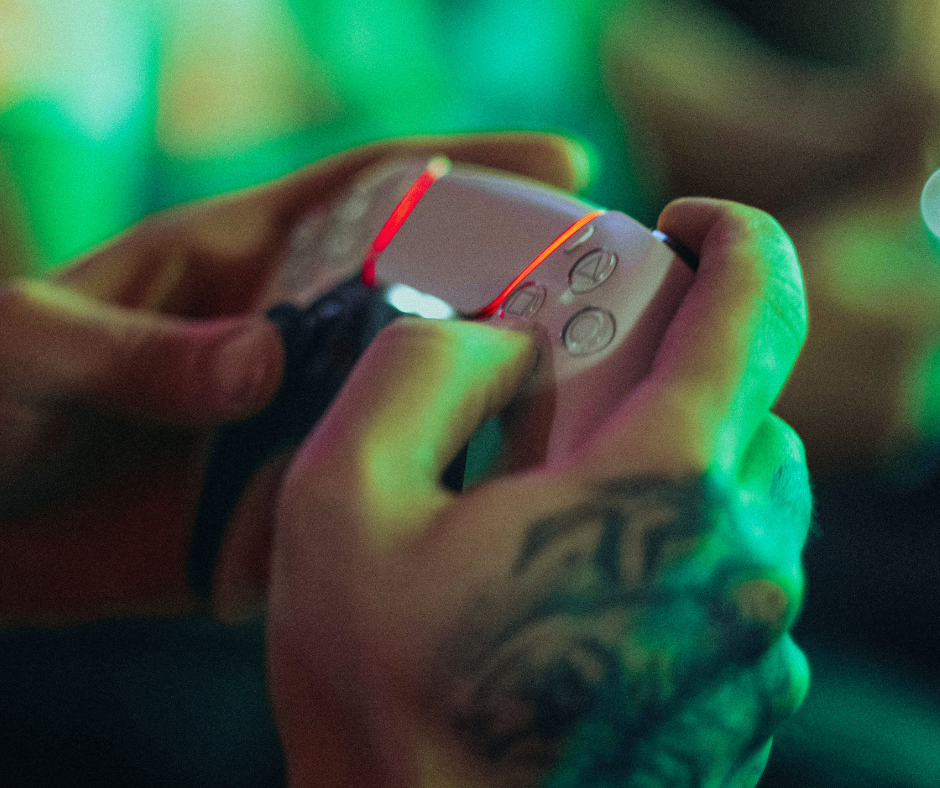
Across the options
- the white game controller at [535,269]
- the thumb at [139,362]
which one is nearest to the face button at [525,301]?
the white game controller at [535,269]

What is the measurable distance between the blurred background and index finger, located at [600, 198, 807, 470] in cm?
11

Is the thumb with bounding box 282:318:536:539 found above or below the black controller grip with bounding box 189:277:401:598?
above

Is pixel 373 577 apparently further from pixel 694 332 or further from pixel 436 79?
pixel 436 79

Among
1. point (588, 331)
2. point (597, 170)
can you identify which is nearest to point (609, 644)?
point (588, 331)

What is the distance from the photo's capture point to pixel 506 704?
210mm

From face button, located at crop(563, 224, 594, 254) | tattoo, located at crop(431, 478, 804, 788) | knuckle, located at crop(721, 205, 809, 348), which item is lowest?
tattoo, located at crop(431, 478, 804, 788)

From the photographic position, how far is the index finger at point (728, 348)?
231 millimetres

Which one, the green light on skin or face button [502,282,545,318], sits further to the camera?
face button [502,282,545,318]

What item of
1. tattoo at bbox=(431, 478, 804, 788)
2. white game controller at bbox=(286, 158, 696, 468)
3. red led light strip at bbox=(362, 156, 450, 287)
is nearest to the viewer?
tattoo at bbox=(431, 478, 804, 788)

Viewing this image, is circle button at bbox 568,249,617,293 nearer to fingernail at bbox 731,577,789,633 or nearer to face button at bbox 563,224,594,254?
face button at bbox 563,224,594,254

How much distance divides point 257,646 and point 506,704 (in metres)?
0.18

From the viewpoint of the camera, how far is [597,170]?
1.88 ft

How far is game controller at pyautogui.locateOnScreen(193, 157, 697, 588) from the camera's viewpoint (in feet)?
1.02

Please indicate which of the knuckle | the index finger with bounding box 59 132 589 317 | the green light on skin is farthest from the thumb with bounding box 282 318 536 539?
the index finger with bounding box 59 132 589 317
